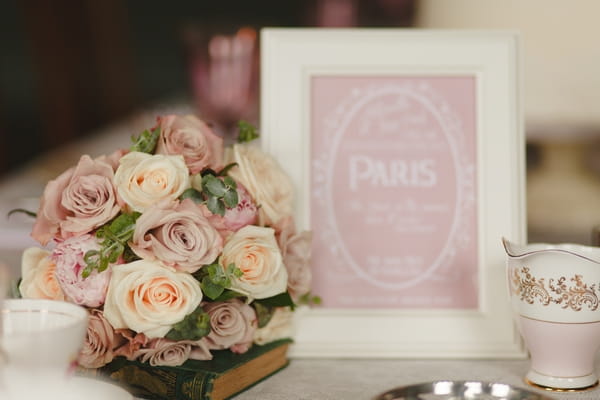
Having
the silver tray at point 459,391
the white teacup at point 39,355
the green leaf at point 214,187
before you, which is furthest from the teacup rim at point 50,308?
the silver tray at point 459,391

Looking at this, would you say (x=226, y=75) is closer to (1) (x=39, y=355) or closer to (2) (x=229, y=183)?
(2) (x=229, y=183)

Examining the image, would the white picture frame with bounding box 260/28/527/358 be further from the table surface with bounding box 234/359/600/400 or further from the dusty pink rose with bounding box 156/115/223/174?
the dusty pink rose with bounding box 156/115/223/174

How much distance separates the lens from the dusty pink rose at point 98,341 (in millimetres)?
778

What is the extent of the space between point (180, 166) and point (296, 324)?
0.30m

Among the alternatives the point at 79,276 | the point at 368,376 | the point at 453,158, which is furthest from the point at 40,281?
the point at 453,158

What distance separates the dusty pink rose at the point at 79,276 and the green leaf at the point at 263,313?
0.64ft

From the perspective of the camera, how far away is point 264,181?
2.88 ft

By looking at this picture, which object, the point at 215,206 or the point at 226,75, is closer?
the point at 215,206

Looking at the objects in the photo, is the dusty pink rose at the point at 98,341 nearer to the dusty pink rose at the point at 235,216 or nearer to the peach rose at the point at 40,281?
the peach rose at the point at 40,281

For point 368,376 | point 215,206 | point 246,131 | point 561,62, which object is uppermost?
point 561,62

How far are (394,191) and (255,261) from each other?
271 mm

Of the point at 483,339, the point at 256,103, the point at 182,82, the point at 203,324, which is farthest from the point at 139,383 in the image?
the point at 182,82

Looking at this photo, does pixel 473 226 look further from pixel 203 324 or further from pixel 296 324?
pixel 203 324

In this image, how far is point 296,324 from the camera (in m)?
0.94
